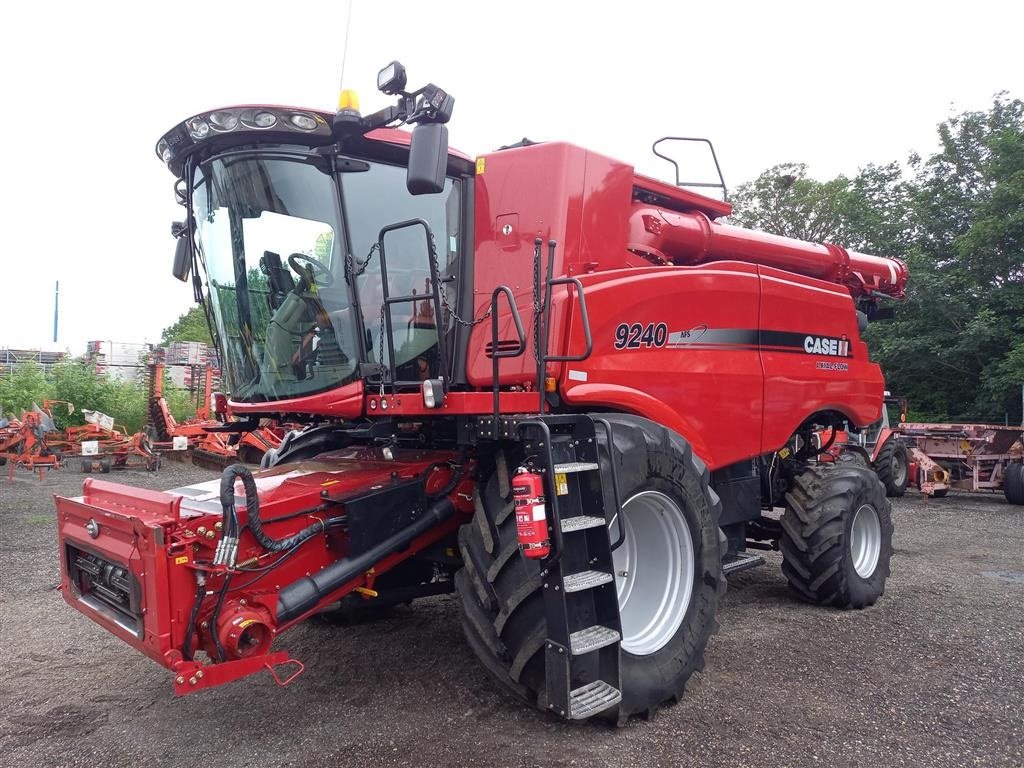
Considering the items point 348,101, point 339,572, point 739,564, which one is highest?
point 348,101

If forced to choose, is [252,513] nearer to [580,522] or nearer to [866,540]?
[580,522]

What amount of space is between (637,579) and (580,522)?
2.99 ft

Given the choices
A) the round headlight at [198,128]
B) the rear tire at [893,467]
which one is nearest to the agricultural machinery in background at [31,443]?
the round headlight at [198,128]

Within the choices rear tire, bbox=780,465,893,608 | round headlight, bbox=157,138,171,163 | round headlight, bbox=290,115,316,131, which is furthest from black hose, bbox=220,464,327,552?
rear tire, bbox=780,465,893,608

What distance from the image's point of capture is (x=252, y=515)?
3.04 metres

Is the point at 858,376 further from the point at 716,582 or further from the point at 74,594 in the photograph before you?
the point at 74,594

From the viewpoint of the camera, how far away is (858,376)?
19.2 feet

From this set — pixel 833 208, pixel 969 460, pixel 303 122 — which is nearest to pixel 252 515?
pixel 303 122

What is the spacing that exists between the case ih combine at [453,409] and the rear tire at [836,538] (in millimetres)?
661

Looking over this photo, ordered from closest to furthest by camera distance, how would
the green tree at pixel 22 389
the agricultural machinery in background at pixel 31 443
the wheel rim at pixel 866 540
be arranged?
the wheel rim at pixel 866 540
the agricultural machinery in background at pixel 31 443
the green tree at pixel 22 389

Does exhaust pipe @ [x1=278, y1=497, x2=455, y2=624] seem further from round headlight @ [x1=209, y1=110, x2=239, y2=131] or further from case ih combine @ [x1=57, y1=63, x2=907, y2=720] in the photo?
round headlight @ [x1=209, y1=110, x2=239, y2=131]

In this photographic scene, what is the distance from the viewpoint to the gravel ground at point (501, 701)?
10.2 feet

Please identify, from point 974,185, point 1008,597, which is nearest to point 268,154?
point 1008,597

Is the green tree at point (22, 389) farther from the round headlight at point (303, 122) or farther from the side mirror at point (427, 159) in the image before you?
the side mirror at point (427, 159)
